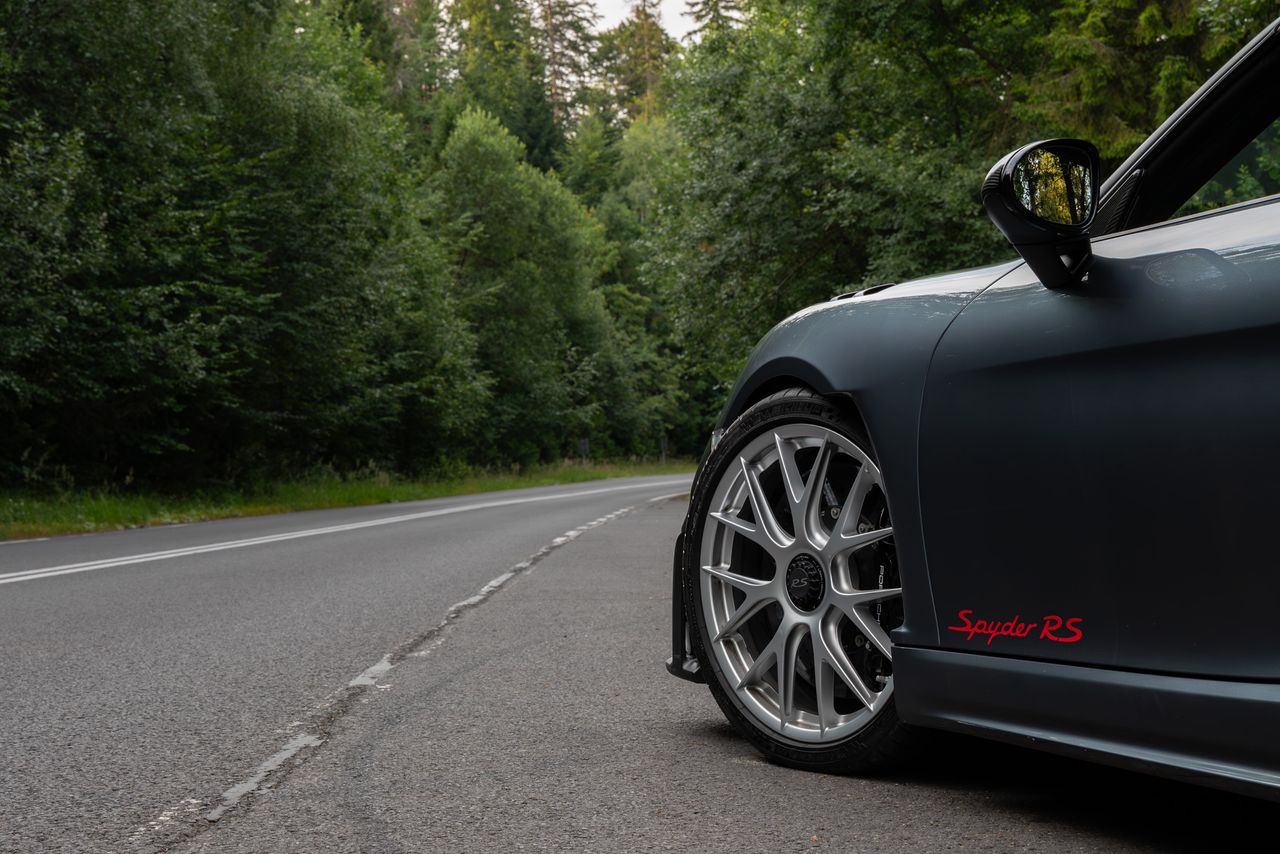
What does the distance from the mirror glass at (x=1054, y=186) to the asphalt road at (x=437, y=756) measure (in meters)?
1.29

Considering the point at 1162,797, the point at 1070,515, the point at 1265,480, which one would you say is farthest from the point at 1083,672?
the point at 1162,797

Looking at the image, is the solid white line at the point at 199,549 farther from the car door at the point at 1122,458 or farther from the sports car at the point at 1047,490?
the car door at the point at 1122,458

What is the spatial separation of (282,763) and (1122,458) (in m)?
2.31

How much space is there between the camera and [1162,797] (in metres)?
2.85

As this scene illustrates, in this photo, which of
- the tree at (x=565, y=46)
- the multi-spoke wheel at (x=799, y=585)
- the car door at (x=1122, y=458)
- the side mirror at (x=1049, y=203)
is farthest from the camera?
the tree at (x=565, y=46)

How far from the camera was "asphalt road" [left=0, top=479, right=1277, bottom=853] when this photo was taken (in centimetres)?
262

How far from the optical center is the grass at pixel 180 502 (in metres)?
14.7

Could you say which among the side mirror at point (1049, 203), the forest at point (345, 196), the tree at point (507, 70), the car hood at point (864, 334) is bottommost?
the car hood at point (864, 334)

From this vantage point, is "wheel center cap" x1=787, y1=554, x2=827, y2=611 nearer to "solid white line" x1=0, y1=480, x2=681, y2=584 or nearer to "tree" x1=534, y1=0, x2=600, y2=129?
"solid white line" x1=0, y1=480, x2=681, y2=584

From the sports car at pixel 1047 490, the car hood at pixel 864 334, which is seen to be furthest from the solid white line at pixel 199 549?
the sports car at pixel 1047 490

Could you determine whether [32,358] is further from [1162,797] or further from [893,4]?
→ [1162,797]

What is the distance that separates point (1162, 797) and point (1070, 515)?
2.93 feet

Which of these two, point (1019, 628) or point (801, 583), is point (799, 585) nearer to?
point (801, 583)

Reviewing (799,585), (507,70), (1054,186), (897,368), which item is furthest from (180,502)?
(507,70)
